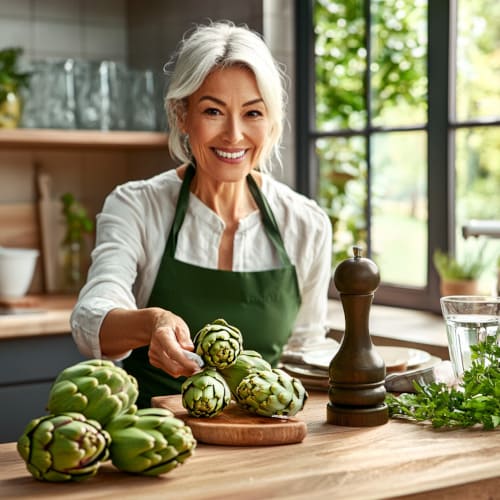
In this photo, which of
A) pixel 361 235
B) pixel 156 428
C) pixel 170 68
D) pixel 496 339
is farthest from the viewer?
pixel 170 68

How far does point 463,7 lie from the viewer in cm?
299

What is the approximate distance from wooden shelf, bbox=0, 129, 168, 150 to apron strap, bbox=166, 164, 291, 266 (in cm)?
133

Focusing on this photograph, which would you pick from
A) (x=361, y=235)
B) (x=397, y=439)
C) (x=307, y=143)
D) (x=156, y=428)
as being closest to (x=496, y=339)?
(x=397, y=439)

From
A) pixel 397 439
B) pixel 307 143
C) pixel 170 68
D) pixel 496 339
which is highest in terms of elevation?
pixel 170 68

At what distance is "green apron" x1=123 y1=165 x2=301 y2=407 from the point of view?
2.19 m

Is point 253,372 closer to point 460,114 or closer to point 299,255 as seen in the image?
point 299,255

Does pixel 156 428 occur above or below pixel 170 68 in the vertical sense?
below

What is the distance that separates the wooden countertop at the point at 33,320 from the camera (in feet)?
9.99

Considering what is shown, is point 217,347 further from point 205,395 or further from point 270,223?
point 270,223

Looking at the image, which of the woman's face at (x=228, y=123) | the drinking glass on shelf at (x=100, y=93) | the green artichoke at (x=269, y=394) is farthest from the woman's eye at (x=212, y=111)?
the drinking glass on shelf at (x=100, y=93)

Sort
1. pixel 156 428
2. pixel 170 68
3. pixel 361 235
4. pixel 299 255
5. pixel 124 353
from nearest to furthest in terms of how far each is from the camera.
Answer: pixel 156 428 < pixel 124 353 < pixel 299 255 < pixel 361 235 < pixel 170 68

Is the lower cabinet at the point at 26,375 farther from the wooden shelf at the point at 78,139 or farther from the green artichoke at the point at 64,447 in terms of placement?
the green artichoke at the point at 64,447

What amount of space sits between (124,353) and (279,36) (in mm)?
1807

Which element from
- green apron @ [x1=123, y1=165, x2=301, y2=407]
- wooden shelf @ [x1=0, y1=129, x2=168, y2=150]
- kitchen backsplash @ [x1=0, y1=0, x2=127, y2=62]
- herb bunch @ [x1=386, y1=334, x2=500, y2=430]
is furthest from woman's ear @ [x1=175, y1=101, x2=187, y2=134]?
kitchen backsplash @ [x1=0, y1=0, x2=127, y2=62]
